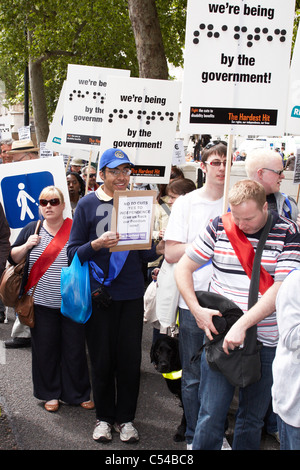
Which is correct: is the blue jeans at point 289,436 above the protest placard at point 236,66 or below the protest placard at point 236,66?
below

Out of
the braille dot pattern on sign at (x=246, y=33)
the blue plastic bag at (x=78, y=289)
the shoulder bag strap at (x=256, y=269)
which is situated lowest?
the blue plastic bag at (x=78, y=289)

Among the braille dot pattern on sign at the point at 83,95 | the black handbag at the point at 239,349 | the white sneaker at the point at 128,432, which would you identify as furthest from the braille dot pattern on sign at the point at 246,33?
the braille dot pattern on sign at the point at 83,95

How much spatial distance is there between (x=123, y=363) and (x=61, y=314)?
32.0 inches

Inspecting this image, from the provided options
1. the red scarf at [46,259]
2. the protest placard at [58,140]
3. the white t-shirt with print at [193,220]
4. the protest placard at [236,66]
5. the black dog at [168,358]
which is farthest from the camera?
the protest placard at [58,140]

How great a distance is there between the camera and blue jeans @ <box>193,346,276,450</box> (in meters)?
3.18

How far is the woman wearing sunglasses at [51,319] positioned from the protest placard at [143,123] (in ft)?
2.37

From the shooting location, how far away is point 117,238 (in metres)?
3.86

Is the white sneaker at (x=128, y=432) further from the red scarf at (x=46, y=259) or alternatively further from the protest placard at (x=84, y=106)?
the protest placard at (x=84, y=106)

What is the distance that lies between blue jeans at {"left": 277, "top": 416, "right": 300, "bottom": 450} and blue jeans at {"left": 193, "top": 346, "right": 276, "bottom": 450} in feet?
1.48

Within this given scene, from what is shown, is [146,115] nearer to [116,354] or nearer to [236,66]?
[236,66]

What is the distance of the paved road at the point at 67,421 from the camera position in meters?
4.11

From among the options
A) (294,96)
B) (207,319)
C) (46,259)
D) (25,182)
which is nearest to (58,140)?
(25,182)

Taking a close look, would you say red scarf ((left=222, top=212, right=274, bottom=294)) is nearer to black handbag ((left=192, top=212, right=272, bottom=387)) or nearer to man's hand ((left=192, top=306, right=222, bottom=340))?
black handbag ((left=192, top=212, right=272, bottom=387))

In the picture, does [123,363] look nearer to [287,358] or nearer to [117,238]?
[117,238]
